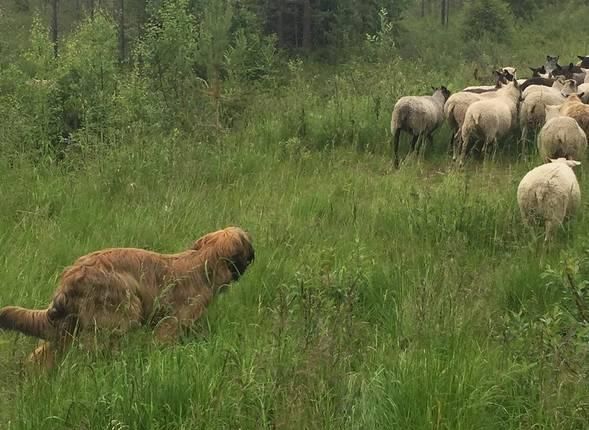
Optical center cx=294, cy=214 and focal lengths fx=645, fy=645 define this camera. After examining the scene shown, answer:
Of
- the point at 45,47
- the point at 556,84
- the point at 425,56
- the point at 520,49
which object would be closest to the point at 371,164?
the point at 556,84

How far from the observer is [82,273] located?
3.46m

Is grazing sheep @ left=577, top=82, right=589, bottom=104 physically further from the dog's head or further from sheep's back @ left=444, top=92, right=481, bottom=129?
the dog's head

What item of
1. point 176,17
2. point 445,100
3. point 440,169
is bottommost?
point 440,169

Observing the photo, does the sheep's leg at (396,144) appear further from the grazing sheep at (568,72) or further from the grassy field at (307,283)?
the grazing sheep at (568,72)

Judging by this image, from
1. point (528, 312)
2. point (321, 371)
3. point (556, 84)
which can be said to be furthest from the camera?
point (556, 84)

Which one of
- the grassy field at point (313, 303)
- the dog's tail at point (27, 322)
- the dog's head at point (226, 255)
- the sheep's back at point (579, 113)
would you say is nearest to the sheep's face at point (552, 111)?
the sheep's back at point (579, 113)

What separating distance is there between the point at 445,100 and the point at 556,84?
5.94 feet

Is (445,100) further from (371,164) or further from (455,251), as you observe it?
→ (455,251)

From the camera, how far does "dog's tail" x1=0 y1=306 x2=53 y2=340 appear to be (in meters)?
3.28

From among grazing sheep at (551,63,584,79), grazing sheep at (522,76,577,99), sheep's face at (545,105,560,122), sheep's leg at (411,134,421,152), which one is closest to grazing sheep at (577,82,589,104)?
grazing sheep at (522,76,577,99)

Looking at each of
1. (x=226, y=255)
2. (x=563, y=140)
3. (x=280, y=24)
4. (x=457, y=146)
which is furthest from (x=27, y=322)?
(x=280, y=24)

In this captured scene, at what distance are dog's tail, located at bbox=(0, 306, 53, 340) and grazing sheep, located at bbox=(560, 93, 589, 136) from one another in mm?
7073

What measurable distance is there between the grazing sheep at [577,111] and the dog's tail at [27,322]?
7073 millimetres

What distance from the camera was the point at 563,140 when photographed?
7.40 meters
